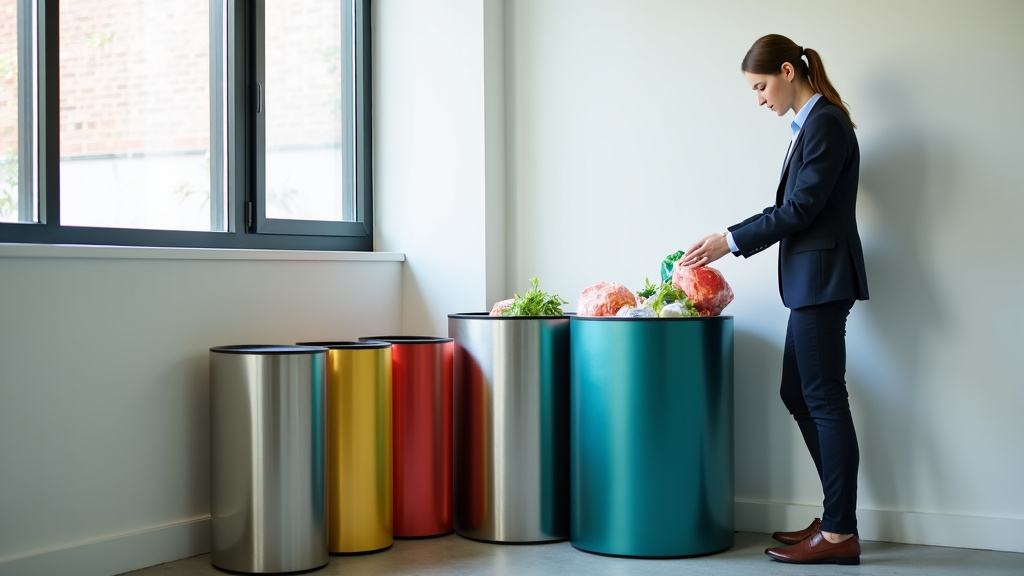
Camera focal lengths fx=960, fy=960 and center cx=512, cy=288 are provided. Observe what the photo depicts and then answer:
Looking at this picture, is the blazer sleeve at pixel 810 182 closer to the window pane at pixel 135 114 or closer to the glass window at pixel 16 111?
the window pane at pixel 135 114

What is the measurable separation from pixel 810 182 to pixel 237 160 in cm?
182

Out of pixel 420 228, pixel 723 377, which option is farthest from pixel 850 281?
pixel 420 228

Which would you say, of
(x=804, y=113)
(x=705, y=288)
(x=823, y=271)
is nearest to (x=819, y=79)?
(x=804, y=113)

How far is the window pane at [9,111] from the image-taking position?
2.53 meters

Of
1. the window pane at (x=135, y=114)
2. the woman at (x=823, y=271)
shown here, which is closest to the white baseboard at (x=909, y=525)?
the woman at (x=823, y=271)

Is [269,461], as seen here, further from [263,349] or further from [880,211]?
[880,211]

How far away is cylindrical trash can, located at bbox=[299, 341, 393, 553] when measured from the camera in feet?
9.20

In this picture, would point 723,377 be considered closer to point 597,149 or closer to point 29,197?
point 597,149

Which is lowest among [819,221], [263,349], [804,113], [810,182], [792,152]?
[263,349]

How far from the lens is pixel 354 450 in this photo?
9.21 ft

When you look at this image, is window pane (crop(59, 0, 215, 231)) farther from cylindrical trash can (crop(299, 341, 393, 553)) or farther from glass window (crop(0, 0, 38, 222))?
cylindrical trash can (crop(299, 341, 393, 553))

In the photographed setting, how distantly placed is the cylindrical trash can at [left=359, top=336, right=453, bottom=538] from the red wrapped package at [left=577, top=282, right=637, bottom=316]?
1.61 feet

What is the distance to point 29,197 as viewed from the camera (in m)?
2.59

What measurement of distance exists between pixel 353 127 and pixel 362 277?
0.64 meters
